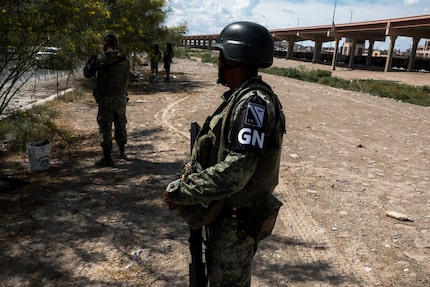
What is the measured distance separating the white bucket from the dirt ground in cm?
12

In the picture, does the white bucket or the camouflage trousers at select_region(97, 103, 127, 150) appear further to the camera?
the camouflage trousers at select_region(97, 103, 127, 150)

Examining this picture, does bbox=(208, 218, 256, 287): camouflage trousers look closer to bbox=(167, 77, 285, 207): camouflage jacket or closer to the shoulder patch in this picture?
bbox=(167, 77, 285, 207): camouflage jacket

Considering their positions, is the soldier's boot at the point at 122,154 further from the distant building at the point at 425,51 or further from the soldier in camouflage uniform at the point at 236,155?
the distant building at the point at 425,51

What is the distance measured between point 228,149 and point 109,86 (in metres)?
3.55

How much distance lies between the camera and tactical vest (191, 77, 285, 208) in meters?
1.58

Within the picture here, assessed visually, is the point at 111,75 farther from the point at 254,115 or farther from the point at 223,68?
the point at 254,115

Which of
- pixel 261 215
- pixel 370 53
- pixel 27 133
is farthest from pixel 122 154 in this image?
pixel 370 53

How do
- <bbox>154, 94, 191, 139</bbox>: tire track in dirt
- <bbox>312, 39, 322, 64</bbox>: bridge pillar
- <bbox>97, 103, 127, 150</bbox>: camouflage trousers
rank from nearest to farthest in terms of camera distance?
<bbox>97, 103, 127, 150</bbox>: camouflage trousers
<bbox>154, 94, 191, 139</bbox>: tire track in dirt
<bbox>312, 39, 322, 64</bbox>: bridge pillar

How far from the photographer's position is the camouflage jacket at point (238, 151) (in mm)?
1473

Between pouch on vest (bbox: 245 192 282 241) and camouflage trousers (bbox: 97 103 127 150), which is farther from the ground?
pouch on vest (bbox: 245 192 282 241)

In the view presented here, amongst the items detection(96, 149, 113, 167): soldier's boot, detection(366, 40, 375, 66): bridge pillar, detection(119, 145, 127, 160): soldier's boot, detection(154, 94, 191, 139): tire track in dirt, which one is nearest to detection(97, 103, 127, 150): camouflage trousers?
detection(96, 149, 113, 167): soldier's boot

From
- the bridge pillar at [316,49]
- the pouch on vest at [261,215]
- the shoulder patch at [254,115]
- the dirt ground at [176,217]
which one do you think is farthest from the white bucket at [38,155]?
the bridge pillar at [316,49]

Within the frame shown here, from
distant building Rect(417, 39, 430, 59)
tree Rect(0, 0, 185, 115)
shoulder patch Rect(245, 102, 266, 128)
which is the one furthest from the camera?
distant building Rect(417, 39, 430, 59)

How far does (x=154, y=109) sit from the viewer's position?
31.7 feet
